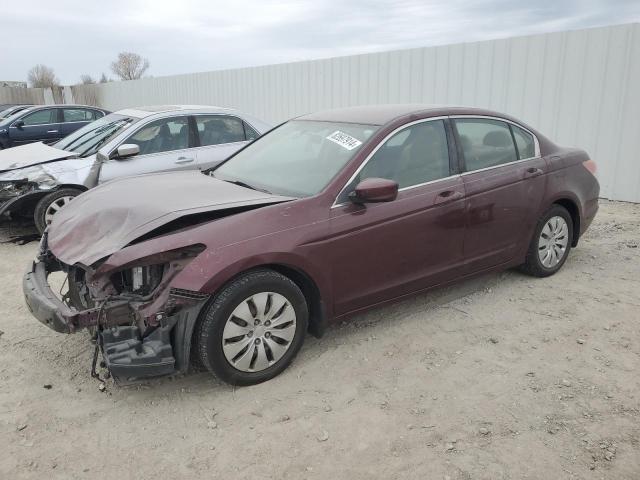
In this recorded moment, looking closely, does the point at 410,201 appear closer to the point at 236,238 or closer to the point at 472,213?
the point at 472,213

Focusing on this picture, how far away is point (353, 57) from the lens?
35.9 feet

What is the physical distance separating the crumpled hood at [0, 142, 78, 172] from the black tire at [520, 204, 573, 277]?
5474 millimetres

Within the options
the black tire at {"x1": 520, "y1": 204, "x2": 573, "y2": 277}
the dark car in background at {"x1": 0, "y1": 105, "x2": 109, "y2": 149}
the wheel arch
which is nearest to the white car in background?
the black tire at {"x1": 520, "y1": 204, "x2": 573, "y2": 277}

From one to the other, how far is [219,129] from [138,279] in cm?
431

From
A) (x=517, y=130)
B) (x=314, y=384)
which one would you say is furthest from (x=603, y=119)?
(x=314, y=384)

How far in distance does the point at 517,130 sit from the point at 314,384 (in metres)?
2.86

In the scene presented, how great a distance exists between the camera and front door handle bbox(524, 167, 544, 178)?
4543 mm

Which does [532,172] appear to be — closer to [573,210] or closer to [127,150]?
[573,210]

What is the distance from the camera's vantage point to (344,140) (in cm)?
387

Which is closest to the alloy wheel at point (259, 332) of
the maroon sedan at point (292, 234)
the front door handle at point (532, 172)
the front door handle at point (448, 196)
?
the maroon sedan at point (292, 234)

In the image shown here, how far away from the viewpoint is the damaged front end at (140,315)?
2922 mm

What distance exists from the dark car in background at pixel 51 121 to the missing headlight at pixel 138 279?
11.0 metres

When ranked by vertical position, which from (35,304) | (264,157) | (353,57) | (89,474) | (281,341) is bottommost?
(89,474)

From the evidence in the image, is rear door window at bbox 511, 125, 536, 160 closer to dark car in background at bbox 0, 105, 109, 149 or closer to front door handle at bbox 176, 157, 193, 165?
front door handle at bbox 176, 157, 193, 165
